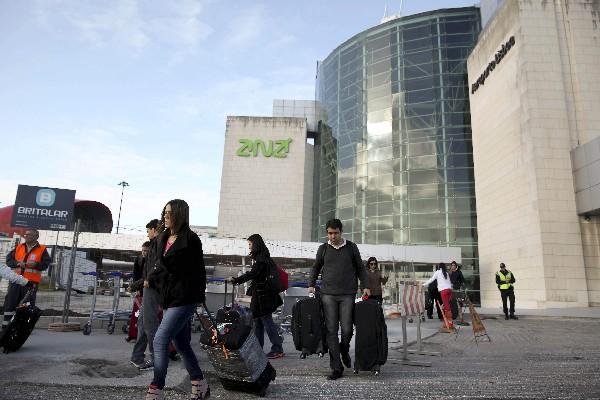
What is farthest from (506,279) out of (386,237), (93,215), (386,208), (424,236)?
(93,215)

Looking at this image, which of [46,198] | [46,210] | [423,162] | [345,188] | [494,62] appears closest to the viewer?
[46,210]

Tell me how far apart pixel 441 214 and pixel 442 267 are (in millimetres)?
21750

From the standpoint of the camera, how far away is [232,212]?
4053 cm

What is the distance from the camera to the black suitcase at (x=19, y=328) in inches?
206

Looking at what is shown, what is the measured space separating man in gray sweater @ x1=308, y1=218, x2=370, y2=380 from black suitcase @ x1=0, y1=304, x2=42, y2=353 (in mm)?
3831

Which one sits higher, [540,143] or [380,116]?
[380,116]

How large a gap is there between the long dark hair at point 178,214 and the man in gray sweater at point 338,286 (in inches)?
68.6

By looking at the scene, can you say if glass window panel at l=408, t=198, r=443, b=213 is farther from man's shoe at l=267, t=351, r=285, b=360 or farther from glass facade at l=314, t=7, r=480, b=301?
man's shoe at l=267, t=351, r=285, b=360

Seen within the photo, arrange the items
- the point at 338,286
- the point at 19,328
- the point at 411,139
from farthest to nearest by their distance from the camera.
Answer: the point at 411,139, the point at 19,328, the point at 338,286

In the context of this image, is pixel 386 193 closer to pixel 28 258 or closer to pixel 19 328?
pixel 28 258

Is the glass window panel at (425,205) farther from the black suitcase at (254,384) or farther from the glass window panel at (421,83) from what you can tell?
the black suitcase at (254,384)

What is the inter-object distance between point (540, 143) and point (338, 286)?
848 inches

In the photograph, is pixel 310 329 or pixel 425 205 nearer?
pixel 310 329

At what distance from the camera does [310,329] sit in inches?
191
